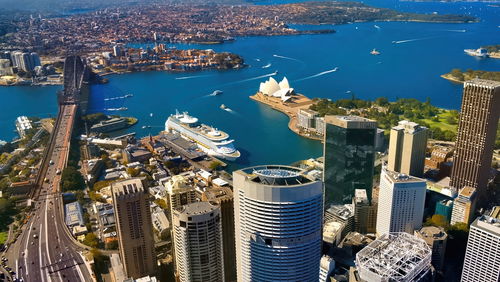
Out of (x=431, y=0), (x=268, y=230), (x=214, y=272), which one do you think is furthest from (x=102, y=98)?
(x=431, y=0)

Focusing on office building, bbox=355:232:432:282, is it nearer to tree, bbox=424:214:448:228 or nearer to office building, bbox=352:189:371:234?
office building, bbox=352:189:371:234

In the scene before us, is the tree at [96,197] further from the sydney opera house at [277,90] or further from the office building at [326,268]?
the sydney opera house at [277,90]

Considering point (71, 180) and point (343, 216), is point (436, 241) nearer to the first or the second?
point (343, 216)

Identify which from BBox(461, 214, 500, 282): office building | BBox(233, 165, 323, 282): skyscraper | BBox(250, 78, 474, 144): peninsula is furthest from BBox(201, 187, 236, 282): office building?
BBox(250, 78, 474, 144): peninsula

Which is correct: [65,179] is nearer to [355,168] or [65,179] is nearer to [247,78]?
[355,168]

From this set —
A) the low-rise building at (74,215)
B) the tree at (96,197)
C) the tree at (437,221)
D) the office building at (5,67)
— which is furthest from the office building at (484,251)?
the office building at (5,67)

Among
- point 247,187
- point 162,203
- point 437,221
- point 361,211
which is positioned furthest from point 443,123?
point 247,187

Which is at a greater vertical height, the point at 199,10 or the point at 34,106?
the point at 199,10
